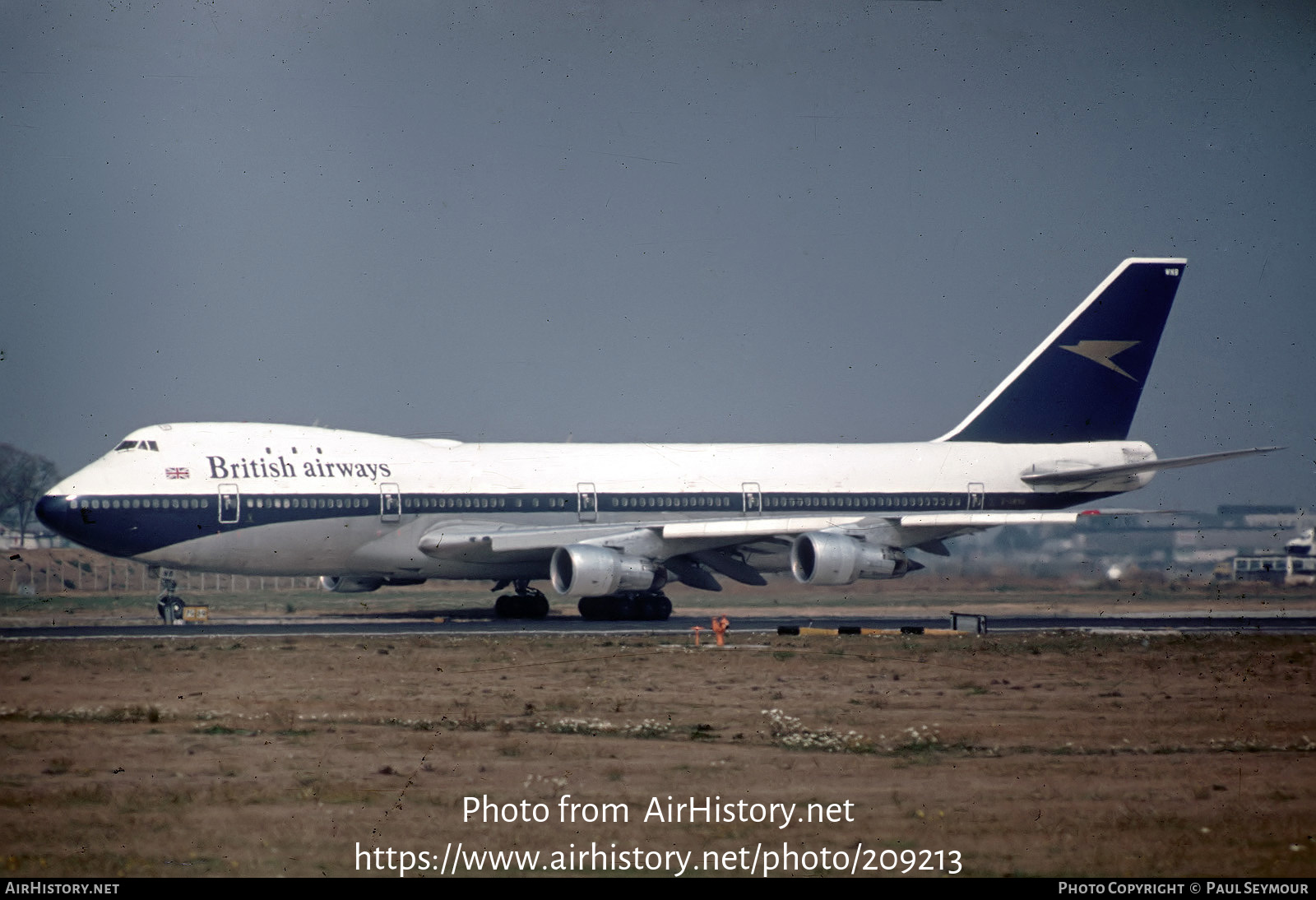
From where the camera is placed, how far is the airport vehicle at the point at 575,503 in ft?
104

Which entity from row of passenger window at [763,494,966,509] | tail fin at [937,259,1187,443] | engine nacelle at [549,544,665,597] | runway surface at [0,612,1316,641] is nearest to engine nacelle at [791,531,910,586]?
runway surface at [0,612,1316,641]

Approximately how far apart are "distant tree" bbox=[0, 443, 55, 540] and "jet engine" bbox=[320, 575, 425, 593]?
11.1m

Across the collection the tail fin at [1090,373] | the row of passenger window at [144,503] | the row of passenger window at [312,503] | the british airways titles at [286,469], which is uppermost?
the tail fin at [1090,373]

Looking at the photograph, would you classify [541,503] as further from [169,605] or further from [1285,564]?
[1285,564]

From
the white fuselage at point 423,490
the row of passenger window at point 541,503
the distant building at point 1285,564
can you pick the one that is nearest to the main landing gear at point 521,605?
the white fuselage at point 423,490

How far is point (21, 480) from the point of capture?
4519cm

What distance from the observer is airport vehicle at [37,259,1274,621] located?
104 ft

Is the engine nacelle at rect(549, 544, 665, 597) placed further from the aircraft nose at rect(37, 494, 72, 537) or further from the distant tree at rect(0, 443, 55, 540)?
the distant tree at rect(0, 443, 55, 540)

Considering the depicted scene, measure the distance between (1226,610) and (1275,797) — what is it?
2520 cm

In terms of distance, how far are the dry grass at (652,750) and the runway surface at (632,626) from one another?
10.6 ft

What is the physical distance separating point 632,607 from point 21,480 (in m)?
22.0

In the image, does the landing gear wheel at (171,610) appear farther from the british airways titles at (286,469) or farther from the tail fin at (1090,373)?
the tail fin at (1090,373)

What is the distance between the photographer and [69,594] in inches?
1781
